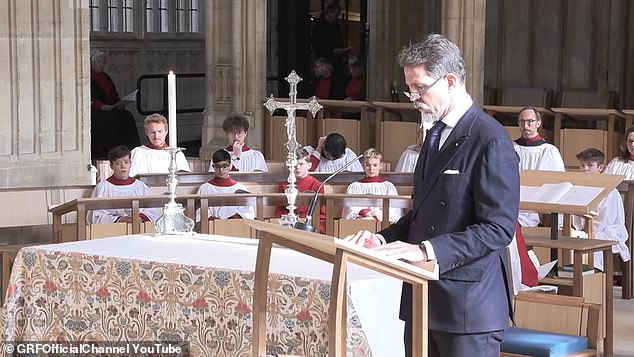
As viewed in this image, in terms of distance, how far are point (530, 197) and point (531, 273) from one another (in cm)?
74

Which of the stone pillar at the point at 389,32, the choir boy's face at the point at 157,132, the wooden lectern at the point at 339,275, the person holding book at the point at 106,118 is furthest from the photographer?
the stone pillar at the point at 389,32

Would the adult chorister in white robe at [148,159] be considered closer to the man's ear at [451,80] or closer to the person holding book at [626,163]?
the person holding book at [626,163]

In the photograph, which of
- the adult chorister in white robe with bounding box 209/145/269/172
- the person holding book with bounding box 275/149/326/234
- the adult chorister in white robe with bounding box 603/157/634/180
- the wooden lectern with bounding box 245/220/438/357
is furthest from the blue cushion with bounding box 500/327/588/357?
the adult chorister in white robe with bounding box 209/145/269/172

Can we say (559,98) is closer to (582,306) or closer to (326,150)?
→ (326,150)

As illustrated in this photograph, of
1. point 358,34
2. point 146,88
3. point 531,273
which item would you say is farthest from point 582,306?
point 358,34

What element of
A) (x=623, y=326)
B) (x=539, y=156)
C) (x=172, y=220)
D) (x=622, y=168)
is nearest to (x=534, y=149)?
(x=539, y=156)

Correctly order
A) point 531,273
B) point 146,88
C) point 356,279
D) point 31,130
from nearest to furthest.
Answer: point 356,279, point 531,273, point 31,130, point 146,88

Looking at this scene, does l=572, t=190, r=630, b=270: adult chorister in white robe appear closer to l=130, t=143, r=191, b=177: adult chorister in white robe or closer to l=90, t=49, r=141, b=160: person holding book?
l=130, t=143, r=191, b=177: adult chorister in white robe

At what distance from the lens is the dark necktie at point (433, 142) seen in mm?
4215

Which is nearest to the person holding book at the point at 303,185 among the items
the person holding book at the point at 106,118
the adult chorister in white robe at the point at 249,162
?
the adult chorister in white robe at the point at 249,162

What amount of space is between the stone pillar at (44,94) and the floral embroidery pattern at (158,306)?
16.9 ft

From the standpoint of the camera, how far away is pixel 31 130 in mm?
10633

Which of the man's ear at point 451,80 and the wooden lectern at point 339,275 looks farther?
the man's ear at point 451,80

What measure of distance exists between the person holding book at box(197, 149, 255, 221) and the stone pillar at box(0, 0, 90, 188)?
5.40 ft
